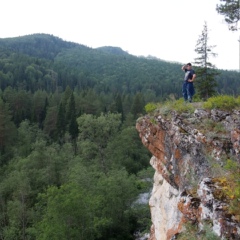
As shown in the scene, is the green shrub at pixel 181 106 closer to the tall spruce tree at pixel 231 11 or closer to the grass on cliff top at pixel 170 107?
the grass on cliff top at pixel 170 107

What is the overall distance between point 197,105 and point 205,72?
→ 12.3 m

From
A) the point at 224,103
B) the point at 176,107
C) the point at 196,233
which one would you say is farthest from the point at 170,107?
the point at 196,233

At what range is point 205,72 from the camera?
71.8ft

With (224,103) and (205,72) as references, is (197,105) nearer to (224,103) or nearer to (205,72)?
(224,103)

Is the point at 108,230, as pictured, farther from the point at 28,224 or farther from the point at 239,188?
the point at 239,188

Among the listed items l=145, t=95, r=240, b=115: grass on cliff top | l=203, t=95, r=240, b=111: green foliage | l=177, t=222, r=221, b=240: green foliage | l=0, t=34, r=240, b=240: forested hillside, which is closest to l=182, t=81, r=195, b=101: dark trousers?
l=0, t=34, r=240, b=240: forested hillside

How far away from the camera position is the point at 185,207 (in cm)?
770

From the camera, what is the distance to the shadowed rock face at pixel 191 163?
6.97m

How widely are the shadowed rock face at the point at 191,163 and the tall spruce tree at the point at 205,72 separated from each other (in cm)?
1099

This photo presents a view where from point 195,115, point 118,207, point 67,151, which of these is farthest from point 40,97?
point 195,115

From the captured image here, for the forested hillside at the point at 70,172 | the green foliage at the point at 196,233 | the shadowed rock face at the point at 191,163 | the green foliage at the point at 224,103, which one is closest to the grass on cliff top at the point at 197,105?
the green foliage at the point at 224,103

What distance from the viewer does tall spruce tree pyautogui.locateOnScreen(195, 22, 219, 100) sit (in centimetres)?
2144

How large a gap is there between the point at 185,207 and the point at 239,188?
1646 millimetres

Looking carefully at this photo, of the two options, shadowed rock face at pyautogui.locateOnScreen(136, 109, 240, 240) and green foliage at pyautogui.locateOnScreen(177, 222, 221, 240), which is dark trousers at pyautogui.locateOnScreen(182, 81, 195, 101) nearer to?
shadowed rock face at pyautogui.locateOnScreen(136, 109, 240, 240)
